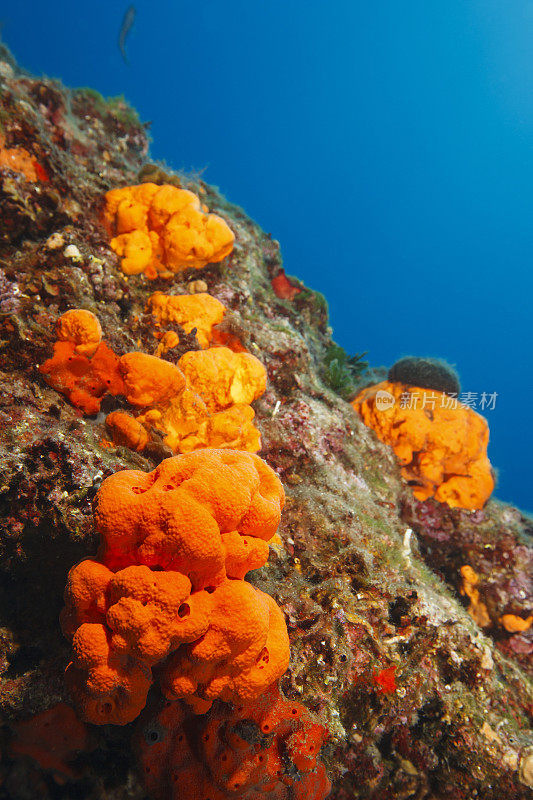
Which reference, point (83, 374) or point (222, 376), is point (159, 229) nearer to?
point (222, 376)

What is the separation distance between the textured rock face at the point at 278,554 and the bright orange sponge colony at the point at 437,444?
1024 millimetres

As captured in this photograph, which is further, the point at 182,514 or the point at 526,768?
the point at 526,768

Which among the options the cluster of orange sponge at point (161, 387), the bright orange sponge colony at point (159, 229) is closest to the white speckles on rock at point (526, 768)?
the cluster of orange sponge at point (161, 387)

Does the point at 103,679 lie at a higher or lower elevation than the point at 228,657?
lower

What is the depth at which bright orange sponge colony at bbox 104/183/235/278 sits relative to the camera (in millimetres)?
4508

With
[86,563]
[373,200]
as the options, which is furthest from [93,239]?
[373,200]

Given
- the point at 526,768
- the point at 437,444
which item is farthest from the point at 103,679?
the point at 437,444

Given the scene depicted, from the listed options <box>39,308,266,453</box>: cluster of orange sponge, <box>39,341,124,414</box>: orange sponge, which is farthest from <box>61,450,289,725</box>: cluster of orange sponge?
<box>39,341,124,414</box>: orange sponge

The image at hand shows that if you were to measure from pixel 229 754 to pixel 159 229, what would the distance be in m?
5.09

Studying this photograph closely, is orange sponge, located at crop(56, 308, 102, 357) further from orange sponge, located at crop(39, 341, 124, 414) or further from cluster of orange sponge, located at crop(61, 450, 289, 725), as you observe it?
cluster of orange sponge, located at crop(61, 450, 289, 725)

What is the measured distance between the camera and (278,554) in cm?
328

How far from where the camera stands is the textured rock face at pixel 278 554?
2.39 meters

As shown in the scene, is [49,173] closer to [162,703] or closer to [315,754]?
[162,703]

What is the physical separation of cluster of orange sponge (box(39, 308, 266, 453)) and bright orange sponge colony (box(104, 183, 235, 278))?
1.59m
